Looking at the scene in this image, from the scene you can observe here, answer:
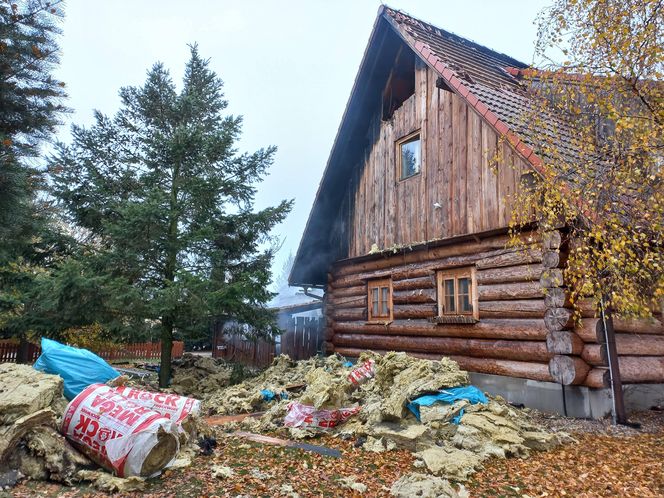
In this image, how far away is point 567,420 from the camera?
23.7 feet

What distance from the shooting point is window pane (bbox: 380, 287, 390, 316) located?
12016 millimetres

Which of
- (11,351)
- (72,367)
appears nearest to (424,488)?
(72,367)

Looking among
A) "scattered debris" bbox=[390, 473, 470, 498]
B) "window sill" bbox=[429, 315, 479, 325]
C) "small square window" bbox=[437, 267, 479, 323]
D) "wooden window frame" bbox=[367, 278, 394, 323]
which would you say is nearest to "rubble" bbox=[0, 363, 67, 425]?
"scattered debris" bbox=[390, 473, 470, 498]

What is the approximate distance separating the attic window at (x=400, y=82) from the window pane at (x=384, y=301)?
4.89 m

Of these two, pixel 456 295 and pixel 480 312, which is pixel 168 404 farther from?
pixel 456 295

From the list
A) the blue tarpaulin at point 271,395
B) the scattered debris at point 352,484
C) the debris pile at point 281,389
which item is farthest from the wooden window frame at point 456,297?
the scattered debris at point 352,484

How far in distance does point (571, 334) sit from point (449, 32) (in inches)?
382

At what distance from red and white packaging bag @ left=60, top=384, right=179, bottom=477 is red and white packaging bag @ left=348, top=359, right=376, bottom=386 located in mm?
4569

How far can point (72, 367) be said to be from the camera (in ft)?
21.5

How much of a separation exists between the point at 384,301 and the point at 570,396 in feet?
17.8

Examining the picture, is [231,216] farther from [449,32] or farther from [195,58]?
[449,32]

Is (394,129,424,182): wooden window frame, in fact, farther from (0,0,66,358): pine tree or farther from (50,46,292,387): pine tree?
(0,0,66,358): pine tree

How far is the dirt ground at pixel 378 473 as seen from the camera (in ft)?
14.6

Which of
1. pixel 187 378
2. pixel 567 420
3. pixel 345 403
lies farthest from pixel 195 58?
pixel 567 420
